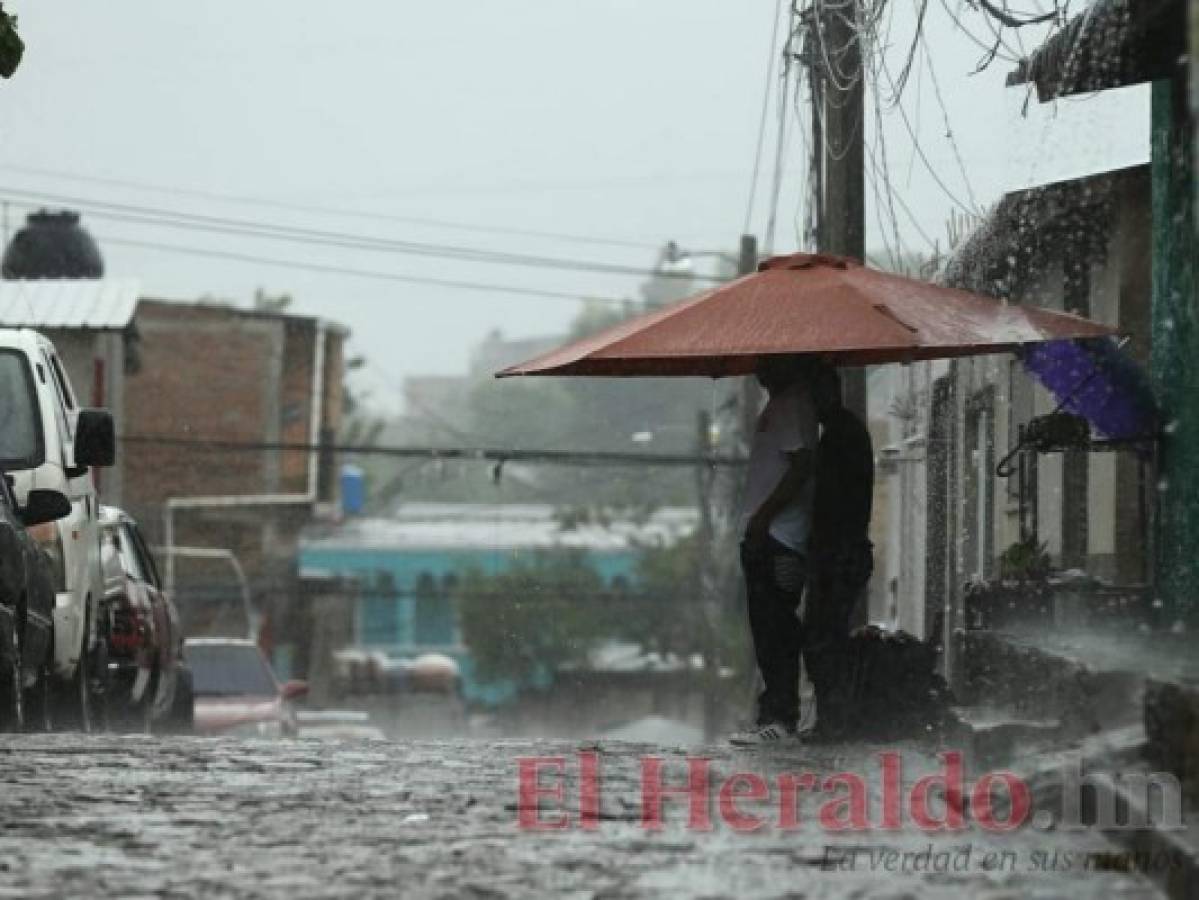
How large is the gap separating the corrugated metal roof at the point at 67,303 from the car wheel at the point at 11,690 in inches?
973

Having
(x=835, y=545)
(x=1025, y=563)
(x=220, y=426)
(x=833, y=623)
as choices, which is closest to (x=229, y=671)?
(x=1025, y=563)

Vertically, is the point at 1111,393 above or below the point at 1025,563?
above

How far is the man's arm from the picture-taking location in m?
11.5

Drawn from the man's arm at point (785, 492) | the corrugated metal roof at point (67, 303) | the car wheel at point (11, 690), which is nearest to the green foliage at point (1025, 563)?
the man's arm at point (785, 492)

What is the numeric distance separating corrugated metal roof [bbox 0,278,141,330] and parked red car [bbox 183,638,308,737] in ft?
30.3

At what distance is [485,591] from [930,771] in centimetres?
5753

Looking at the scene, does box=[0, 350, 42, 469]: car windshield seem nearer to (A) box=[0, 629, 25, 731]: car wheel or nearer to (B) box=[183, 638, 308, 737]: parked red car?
(A) box=[0, 629, 25, 731]: car wheel

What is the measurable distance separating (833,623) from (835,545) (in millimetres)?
371

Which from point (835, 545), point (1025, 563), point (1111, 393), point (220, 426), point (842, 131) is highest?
point (842, 131)

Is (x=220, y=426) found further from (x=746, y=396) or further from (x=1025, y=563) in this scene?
(x=1025, y=563)

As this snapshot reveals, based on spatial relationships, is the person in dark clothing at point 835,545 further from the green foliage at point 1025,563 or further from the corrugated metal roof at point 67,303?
the corrugated metal roof at point 67,303

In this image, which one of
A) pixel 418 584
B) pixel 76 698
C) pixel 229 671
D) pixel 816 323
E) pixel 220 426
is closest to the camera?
pixel 816 323

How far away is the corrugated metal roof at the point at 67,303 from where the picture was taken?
1507 inches

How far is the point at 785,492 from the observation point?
11.5 metres
